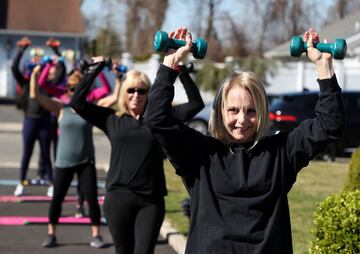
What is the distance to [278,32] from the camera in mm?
62344

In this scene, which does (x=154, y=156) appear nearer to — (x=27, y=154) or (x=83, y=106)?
(x=83, y=106)

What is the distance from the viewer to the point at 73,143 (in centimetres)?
849

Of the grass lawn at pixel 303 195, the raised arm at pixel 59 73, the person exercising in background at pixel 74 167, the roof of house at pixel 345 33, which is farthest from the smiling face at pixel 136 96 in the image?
the roof of house at pixel 345 33

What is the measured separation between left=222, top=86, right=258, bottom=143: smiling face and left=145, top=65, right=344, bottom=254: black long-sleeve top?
0.06m

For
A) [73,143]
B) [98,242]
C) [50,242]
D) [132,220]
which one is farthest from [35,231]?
[132,220]

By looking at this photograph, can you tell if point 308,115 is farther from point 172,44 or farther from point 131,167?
point 172,44

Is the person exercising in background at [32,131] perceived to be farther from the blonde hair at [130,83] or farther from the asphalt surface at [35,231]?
the blonde hair at [130,83]

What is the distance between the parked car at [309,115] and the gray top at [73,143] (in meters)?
9.35

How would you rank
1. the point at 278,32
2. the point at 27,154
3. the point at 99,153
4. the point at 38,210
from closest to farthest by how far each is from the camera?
the point at 38,210 → the point at 27,154 → the point at 99,153 → the point at 278,32

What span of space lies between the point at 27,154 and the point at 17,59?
155cm

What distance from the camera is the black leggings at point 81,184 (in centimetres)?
829

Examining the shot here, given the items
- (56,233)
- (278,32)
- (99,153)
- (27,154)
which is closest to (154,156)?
(56,233)

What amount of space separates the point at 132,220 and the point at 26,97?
6778 mm

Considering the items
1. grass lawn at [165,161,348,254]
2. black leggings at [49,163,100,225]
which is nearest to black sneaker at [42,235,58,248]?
black leggings at [49,163,100,225]
